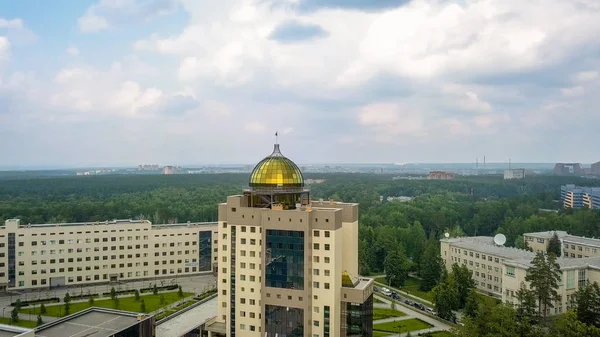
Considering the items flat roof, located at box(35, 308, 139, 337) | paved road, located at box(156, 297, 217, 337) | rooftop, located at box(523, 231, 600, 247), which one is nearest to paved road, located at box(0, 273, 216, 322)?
paved road, located at box(156, 297, 217, 337)

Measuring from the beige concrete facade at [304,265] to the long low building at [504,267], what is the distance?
23.6 metres

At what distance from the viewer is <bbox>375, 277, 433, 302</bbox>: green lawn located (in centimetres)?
6755

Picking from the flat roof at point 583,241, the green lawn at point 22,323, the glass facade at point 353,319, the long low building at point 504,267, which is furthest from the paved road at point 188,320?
the flat roof at point 583,241

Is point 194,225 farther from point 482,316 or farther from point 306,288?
point 482,316

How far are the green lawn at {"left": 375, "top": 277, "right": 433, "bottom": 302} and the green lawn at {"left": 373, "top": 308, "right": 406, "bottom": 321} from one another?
8157 mm

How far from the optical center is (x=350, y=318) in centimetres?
3962

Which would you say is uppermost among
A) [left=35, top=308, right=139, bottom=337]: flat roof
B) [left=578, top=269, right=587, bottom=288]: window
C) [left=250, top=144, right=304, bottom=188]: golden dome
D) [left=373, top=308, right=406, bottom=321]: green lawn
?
[left=250, top=144, right=304, bottom=188]: golden dome

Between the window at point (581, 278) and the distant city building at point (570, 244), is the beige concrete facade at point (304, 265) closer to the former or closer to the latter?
the window at point (581, 278)

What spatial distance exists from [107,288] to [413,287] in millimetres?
47280

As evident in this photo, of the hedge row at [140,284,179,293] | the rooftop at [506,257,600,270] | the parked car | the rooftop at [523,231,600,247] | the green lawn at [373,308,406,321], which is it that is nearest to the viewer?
the rooftop at [506,257,600,270]

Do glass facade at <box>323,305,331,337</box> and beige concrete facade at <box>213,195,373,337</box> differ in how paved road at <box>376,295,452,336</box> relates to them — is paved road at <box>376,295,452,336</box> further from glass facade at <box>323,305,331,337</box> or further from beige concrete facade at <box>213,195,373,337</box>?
glass facade at <box>323,305,331,337</box>

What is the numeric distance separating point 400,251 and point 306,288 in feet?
128

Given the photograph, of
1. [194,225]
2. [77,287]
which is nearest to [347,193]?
[194,225]

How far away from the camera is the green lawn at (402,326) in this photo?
51.9 meters
